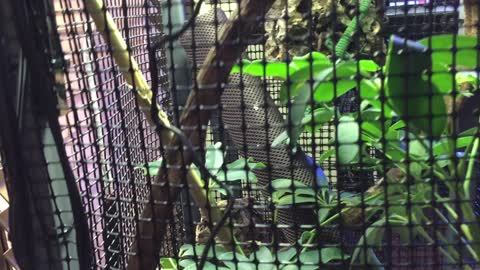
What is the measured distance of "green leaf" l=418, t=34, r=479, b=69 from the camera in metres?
0.54

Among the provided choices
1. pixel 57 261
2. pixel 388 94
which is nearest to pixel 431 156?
pixel 388 94

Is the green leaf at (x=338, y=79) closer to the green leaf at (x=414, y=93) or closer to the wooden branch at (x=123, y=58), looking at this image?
the green leaf at (x=414, y=93)

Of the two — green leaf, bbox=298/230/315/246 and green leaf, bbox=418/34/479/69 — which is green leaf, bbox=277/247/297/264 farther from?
green leaf, bbox=418/34/479/69

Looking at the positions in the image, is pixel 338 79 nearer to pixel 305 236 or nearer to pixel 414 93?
pixel 414 93

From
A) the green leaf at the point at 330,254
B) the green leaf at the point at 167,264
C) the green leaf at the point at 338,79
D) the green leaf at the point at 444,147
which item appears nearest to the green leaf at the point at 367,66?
the green leaf at the point at 338,79

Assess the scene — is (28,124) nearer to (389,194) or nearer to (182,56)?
(182,56)

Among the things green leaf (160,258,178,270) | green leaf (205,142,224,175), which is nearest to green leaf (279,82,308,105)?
green leaf (205,142,224,175)

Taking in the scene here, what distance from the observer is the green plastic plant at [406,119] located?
542 millimetres

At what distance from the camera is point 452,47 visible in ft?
1.77

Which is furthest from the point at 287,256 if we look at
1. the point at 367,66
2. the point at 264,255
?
the point at 367,66

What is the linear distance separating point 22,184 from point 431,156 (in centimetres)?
46

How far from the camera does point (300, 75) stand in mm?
559

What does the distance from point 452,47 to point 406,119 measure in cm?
8

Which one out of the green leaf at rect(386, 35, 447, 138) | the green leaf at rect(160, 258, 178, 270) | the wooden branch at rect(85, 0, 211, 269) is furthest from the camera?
the green leaf at rect(160, 258, 178, 270)
